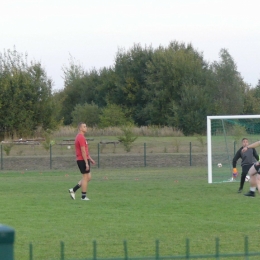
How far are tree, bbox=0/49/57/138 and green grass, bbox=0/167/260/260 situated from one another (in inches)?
1050

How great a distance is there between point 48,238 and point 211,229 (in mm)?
2821

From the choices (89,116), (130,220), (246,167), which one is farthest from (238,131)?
(89,116)

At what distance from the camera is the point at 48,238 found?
1005 cm

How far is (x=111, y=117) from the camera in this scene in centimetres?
6309

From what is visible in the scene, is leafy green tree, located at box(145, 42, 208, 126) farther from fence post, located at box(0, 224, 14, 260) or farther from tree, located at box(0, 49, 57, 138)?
fence post, located at box(0, 224, 14, 260)

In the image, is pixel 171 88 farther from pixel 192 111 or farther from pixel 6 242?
pixel 6 242

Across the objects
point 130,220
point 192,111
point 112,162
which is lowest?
point 130,220

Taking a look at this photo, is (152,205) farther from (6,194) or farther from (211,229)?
(6,194)

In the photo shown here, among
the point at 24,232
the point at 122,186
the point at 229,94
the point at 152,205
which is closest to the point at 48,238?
the point at 24,232

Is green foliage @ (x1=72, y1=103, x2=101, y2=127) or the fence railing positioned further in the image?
green foliage @ (x1=72, y1=103, x2=101, y2=127)

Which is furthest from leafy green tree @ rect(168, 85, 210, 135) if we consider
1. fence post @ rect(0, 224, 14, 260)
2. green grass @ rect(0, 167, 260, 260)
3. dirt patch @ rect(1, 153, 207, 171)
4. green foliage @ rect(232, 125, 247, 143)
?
fence post @ rect(0, 224, 14, 260)

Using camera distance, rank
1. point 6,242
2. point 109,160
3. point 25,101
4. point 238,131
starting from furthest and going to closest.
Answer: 1. point 25,101
2. point 109,160
3. point 238,131
4. point 6,242

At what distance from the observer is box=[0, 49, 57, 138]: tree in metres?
46.0

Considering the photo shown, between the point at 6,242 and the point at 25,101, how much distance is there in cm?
4358
